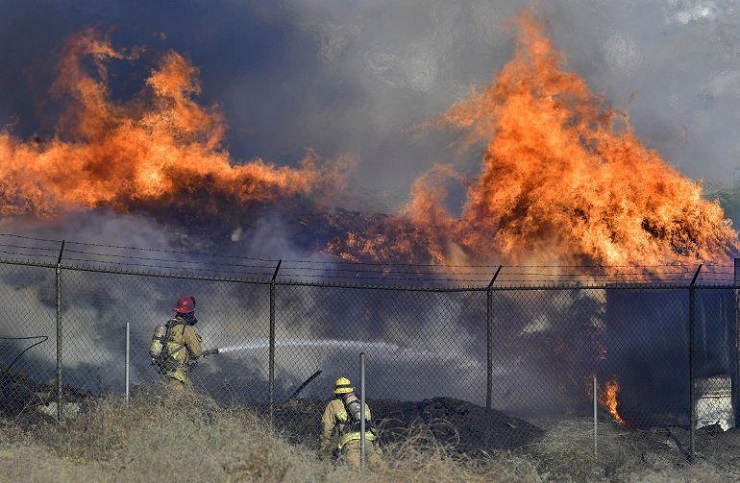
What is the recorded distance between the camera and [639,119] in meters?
26.9

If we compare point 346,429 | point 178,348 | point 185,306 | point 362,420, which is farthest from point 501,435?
point 185,306

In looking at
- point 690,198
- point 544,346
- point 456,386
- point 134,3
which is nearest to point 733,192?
point 690,198

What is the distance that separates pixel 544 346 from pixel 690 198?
4.76 metres

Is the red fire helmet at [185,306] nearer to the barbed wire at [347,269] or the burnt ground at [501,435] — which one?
the burnt ground at [501,435]

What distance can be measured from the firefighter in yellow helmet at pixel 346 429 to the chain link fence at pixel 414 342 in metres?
6.87

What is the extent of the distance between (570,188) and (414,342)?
514cm

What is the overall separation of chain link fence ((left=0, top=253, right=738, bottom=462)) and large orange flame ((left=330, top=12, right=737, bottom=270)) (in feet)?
4.92

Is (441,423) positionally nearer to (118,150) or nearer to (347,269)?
(347,269)

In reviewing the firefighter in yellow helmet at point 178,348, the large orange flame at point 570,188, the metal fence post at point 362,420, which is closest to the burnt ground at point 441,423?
the firefighter in yellow helmet at point 178,348

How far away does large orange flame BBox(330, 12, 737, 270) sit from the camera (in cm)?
2223

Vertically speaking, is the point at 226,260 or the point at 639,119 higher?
the point at 639,119

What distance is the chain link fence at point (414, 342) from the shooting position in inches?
760

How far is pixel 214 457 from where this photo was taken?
10.1 meters

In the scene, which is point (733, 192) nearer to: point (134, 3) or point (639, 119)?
point (639, 119)
